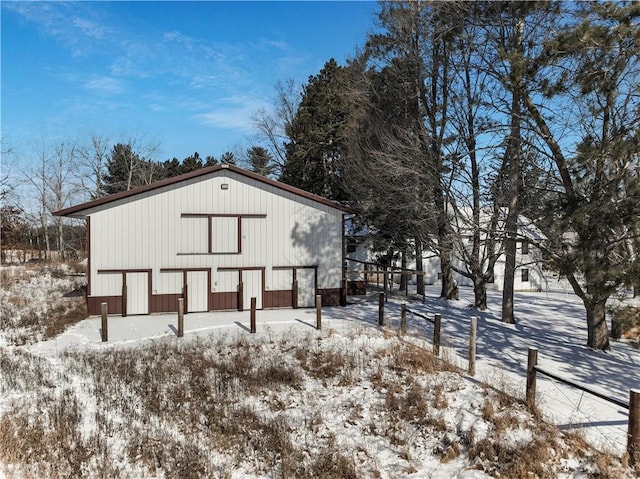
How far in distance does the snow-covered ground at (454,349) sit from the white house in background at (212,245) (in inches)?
34.7

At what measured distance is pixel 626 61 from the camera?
8812 mm

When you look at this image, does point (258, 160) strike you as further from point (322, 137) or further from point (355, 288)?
point (355, 288)

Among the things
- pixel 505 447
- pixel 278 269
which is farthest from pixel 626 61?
pixel 278 269

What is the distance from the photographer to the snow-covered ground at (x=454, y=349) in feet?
20.6

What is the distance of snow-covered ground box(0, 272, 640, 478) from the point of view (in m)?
6.28

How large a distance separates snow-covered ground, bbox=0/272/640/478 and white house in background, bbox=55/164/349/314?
882mm

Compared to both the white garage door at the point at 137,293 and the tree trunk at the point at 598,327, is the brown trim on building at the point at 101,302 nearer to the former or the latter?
the white garage door at the point at 137,293

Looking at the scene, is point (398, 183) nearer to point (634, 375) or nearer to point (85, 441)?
point (634, 375)

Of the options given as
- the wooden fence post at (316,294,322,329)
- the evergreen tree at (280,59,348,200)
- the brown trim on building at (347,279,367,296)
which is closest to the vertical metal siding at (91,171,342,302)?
the brown trim on building at (347,279,367,296)

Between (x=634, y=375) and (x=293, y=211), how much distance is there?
1118 cm

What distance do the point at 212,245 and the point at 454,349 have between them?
8.90 metres

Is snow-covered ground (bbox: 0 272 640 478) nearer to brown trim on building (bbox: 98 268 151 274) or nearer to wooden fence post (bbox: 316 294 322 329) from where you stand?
wooden fence post (bbox: 316 294 322 329)

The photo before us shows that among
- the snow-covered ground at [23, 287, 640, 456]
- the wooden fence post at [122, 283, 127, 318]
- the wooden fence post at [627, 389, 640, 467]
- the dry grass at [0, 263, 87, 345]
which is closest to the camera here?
the wooden fence post at [627, 389, 640, 467]

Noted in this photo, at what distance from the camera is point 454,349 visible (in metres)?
10.5
